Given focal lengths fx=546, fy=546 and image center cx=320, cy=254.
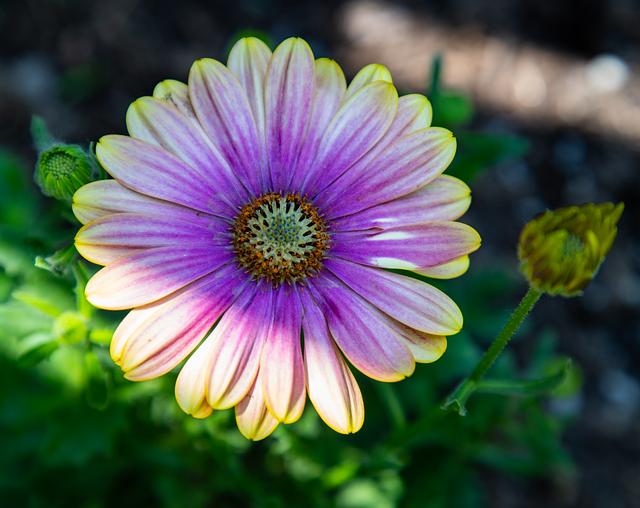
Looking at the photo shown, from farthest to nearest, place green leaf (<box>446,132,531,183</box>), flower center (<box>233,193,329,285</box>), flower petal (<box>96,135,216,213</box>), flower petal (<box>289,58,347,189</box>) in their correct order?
green leaf (<box>446,132,531,183</box>) < flower center (<box>233,193,329,285</box>) < flower petal (<box>289,58,347,189</box>) < flower petal (<box>96,135,216,213</box>)

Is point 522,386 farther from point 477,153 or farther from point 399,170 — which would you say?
point 477,153

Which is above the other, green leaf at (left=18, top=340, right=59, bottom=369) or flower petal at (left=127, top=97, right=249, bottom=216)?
flower petal at (left=127, top=97, right=249, bottom=216)

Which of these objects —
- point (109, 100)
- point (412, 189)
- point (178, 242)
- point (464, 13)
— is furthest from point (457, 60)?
point (178, 242)

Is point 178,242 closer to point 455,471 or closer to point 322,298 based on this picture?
point 322,298

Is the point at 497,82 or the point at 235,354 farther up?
the point at 497,82

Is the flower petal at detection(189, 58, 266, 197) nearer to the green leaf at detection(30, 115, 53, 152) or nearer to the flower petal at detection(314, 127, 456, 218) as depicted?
the flower petal at detection(314, 127, 456, 218)

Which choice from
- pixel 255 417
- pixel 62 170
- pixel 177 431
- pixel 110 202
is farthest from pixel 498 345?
pixel 177 431

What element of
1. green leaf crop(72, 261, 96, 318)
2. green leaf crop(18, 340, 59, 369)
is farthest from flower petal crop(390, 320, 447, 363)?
green leaf crop(18, 340, 59, 369)
